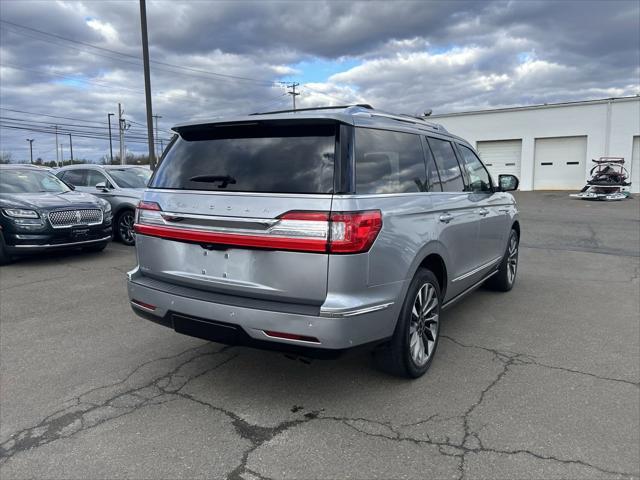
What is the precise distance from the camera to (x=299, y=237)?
113 inches

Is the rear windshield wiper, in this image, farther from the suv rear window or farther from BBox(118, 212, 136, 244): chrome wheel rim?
BBox(118, 212, 136, 244): chrome wheel rim

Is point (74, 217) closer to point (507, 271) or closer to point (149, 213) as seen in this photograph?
point (149, 213)

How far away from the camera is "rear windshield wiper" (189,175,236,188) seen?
324 centimetres

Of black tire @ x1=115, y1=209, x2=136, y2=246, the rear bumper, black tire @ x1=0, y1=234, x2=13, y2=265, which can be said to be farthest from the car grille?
the rear bumper

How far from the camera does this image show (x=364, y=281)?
296 centimetres

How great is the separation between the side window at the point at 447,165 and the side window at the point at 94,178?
8.97 metres

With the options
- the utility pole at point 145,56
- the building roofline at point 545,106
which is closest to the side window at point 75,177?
the utility pole at point 145,56

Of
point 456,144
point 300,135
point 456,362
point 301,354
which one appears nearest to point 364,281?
point 301,354

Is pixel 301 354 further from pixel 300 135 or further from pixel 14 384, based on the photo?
pixel 14 384

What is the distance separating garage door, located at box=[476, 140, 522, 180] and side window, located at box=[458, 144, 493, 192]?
85.3ft

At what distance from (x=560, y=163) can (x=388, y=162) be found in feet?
95.6

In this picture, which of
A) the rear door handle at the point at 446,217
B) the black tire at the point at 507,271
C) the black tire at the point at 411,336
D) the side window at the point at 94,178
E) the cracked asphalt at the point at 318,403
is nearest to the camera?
the cracked asphalt at the point at 318,403

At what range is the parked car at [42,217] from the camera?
8016 millimetres

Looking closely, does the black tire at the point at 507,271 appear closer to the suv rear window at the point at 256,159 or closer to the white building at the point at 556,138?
the suv rear window at the point at 256,159
